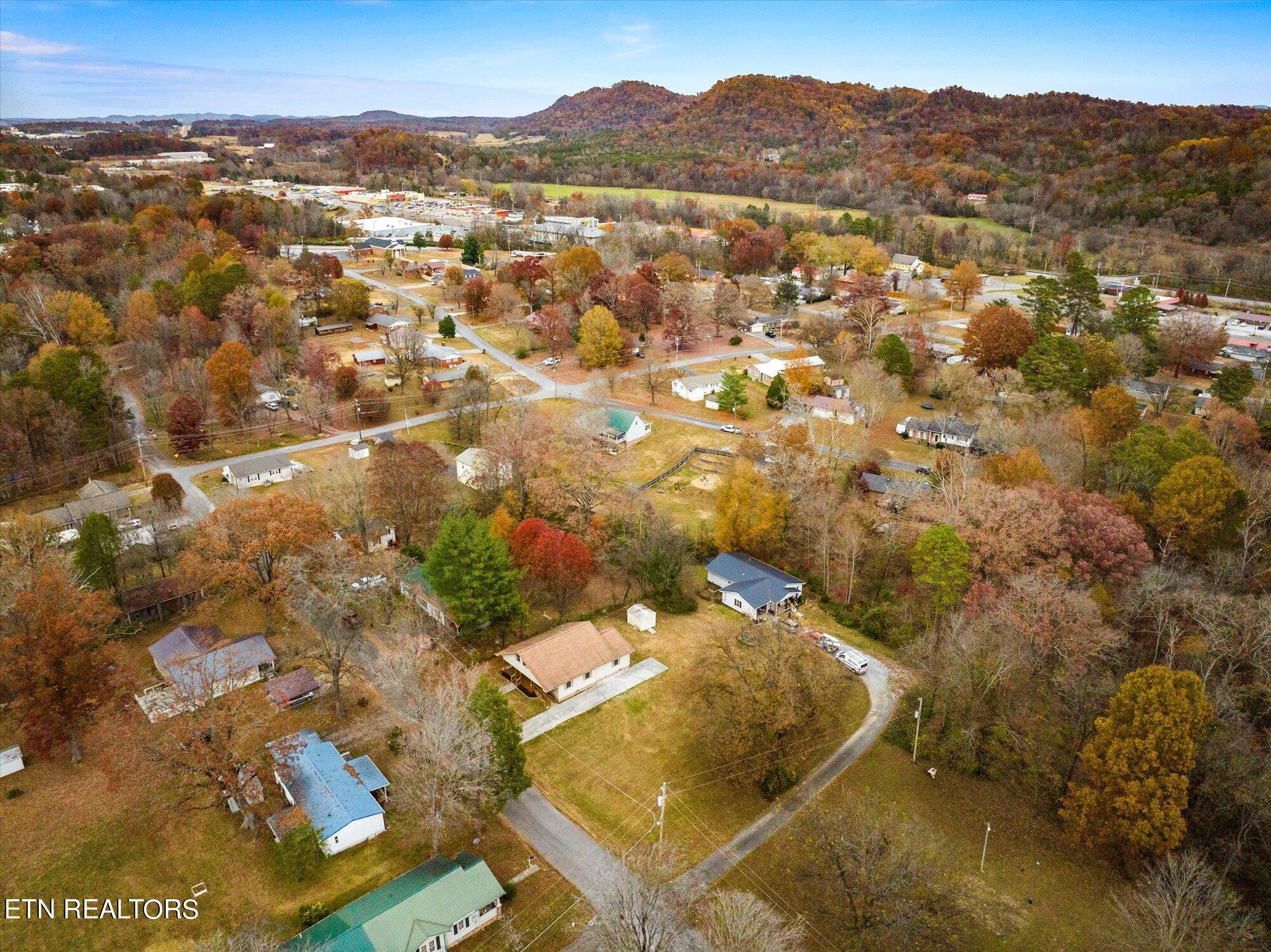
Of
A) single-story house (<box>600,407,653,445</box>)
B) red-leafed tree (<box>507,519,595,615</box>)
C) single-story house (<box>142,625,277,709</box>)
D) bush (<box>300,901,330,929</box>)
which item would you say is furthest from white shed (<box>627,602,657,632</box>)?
single-story house (<box>600,407,653,445</box>)

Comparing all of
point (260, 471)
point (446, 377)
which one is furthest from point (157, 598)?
point (446, 377)

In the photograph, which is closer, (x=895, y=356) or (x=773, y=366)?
(x=895, y=356)

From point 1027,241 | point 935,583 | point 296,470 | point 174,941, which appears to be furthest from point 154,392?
point 1027,241

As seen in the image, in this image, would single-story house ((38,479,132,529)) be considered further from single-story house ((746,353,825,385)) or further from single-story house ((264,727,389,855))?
single-story house ((746,353,825,385))

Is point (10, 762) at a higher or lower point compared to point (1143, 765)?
lower

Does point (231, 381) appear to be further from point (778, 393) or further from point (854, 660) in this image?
point (854, 660)
